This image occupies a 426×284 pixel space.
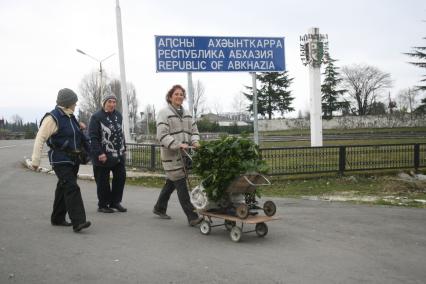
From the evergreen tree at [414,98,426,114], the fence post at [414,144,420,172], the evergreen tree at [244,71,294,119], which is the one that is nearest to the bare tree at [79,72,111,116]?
the evergreen tree at [244,71,294,119]

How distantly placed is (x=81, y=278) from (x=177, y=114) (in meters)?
3.02

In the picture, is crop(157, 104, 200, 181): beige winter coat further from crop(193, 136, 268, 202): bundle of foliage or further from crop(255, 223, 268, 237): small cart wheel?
crop(255, 223, 268, 237): small cart wheel

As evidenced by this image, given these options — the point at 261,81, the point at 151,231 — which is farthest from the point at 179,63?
the point at 261,81

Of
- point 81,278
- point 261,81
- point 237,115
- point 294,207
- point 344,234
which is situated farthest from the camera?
point 237,115

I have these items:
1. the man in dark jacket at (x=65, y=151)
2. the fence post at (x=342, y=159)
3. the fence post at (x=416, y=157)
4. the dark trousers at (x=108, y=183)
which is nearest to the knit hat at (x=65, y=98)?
the man in dark jacket at (x=65, y=151)

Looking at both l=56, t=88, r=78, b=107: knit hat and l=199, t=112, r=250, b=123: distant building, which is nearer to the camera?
l=56, t=88, r=78, b=107: knit hat

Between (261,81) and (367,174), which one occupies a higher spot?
(261,81)

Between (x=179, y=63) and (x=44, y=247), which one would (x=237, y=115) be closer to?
(x=179, y=63)

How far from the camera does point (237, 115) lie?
372ft

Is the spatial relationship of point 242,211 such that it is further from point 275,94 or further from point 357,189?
point 275,94

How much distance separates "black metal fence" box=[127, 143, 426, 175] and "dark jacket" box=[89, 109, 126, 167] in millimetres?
5341

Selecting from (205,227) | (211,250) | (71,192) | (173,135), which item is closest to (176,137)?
(173,135)

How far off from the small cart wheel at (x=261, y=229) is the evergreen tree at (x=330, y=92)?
66227 mm

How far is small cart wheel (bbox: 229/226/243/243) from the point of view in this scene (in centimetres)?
598
